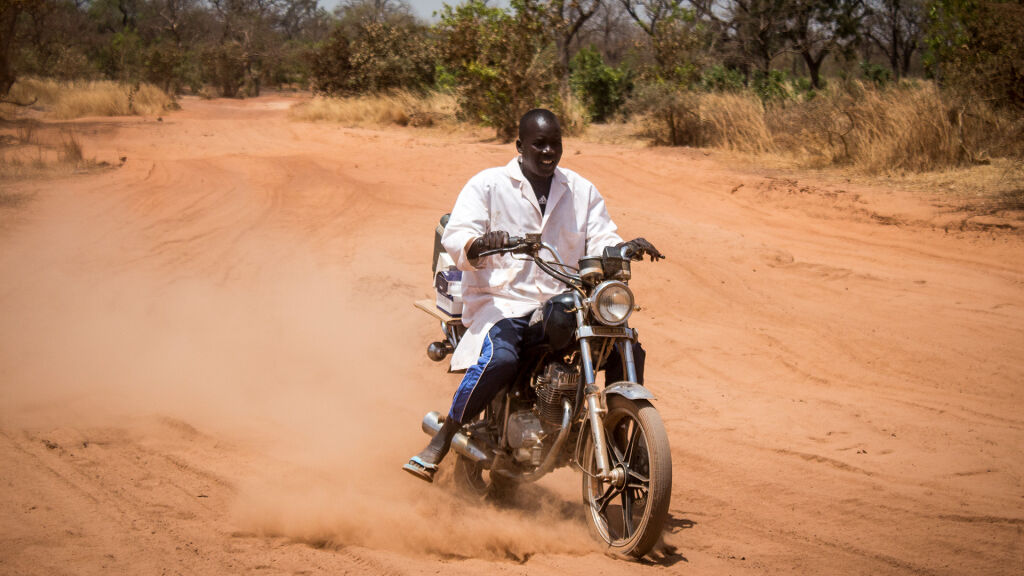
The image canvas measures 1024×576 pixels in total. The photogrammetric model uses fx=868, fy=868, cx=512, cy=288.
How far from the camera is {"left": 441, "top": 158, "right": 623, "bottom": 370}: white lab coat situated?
419 centimetres

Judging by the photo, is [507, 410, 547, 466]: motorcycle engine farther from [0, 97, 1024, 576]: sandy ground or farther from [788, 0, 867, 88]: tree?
[788, 0, 867, 88]: tree

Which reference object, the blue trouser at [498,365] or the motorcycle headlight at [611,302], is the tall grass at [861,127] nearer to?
the blue trouser at [498,365]

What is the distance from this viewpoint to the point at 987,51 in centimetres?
1106

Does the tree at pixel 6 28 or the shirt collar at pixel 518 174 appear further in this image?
the tree at pixel 6 28

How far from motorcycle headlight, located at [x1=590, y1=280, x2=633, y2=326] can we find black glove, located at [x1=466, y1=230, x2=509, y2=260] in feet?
1.49

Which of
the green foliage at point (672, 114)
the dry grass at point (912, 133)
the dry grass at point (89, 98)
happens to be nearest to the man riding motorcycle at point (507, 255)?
the dry grass at point (912, 133)

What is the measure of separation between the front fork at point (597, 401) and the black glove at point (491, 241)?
1.41 feet

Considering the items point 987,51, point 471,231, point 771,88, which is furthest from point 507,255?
point 771,88

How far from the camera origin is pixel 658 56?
21.5 m

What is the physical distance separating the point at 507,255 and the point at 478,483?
1.25 meters

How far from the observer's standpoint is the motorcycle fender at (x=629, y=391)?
11.6 feet

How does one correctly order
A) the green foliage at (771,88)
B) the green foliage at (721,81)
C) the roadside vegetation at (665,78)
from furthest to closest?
the green foliage at (721,81) < the green foliage at (771,88) < the roadside vegetation at (665,78)

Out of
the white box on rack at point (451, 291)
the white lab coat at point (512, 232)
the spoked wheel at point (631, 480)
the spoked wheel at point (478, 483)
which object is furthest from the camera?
the white box on rack at point (451, 291)

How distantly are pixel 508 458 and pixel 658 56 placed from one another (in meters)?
18.8
